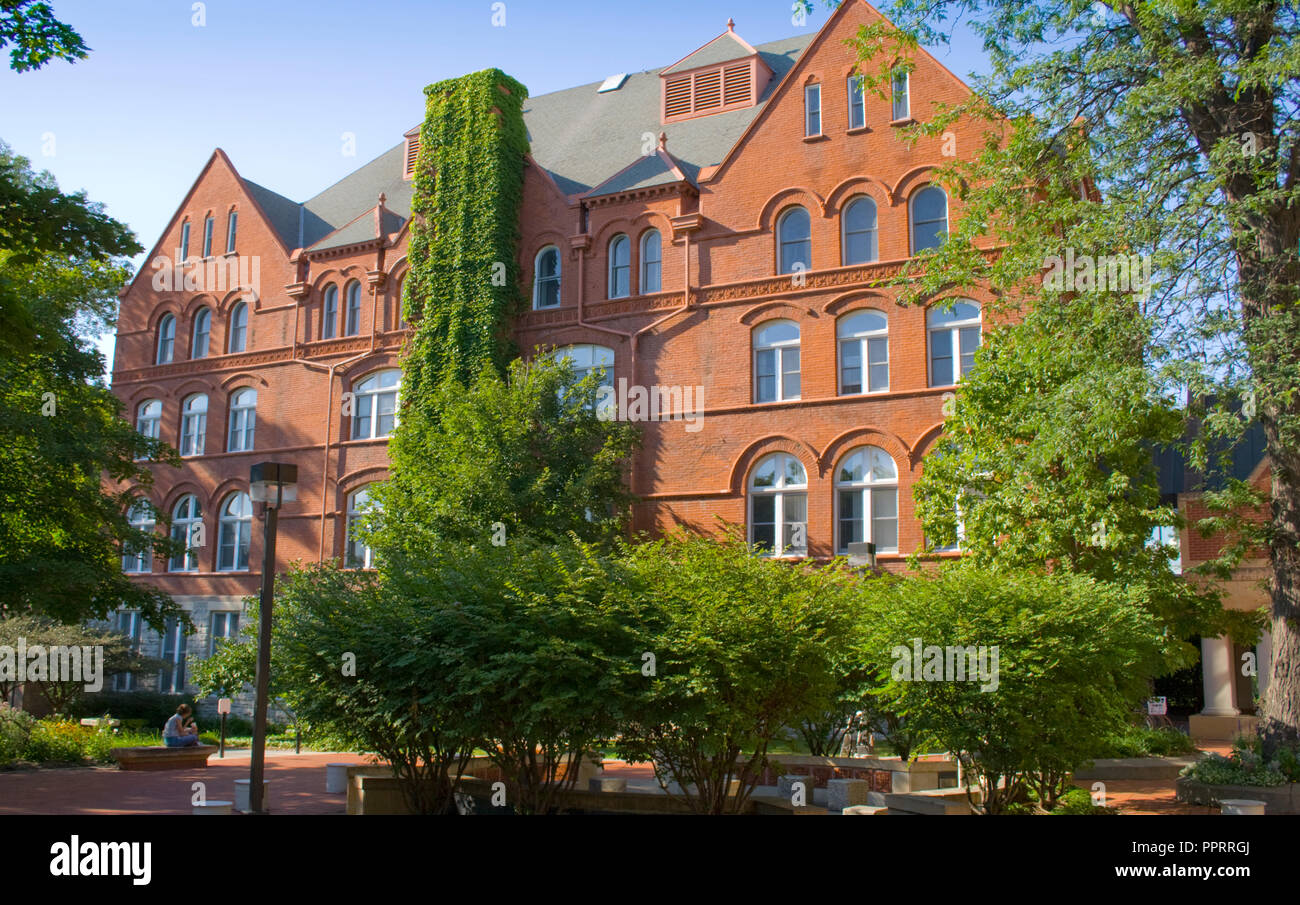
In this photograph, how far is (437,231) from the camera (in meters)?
32.2

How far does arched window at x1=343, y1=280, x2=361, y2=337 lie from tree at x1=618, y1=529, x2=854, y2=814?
77.9 feet

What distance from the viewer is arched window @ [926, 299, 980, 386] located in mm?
25969

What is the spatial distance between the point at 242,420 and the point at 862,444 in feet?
69.7

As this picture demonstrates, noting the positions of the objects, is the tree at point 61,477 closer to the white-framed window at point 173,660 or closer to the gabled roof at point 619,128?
the white-framed window at point 173,660

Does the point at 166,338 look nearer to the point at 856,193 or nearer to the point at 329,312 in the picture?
the point at 329,312

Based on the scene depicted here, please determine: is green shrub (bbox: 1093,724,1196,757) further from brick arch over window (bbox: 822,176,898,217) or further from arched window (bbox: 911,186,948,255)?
brick arch over window (bbox: 822,176,898,217)

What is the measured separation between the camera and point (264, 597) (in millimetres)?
13594

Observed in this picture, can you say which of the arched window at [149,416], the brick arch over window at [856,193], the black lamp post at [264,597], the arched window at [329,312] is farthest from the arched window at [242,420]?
the black lamp post at [264,597]

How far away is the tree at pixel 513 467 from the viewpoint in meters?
25.2

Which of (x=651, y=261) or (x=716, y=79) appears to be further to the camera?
(x=716, y=79)

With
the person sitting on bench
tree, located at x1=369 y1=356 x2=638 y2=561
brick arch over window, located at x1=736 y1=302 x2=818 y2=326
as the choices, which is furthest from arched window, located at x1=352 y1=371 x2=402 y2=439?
the person sitting on bench

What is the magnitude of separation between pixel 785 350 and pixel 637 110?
12.3 m

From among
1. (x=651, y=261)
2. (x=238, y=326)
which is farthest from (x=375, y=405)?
(x=651, y=261)
